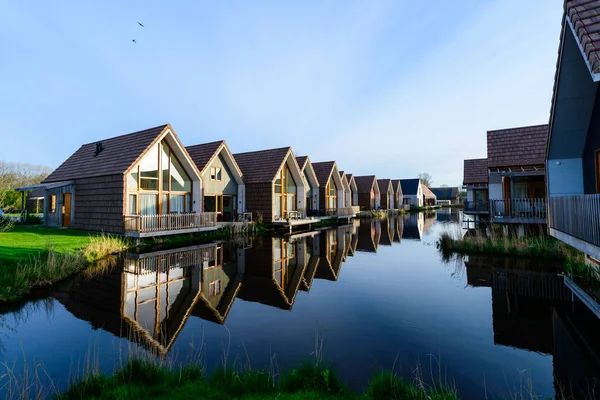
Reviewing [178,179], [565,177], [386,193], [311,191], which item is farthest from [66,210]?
[386,193]

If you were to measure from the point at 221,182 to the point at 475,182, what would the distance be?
23.3 m

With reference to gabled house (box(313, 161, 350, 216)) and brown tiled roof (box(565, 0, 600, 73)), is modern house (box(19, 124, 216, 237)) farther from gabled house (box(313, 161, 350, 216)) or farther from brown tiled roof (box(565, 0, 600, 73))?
brown tiled roof (box(565, 0, 600, 73))

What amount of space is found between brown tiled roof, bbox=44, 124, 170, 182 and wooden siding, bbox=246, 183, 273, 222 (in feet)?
28.6

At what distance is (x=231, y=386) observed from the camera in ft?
12.6

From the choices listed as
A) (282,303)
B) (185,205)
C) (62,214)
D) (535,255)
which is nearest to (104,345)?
(282,303)

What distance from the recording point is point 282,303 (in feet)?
24.8

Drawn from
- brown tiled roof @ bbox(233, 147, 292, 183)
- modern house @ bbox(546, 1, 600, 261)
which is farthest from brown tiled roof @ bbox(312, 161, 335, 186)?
modern house @ bbox(546, 1, 600, 261)

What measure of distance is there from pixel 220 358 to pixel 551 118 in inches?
424

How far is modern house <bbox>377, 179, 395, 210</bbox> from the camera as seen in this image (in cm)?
5203

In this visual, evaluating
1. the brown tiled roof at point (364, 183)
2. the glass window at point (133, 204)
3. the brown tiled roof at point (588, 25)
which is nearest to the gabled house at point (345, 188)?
the brown tiled roof at point (364, 183)

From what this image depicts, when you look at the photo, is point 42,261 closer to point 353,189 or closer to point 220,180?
point 220,180

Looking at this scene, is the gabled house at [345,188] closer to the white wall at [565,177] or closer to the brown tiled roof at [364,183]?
the brown tiled roof at [364,183]

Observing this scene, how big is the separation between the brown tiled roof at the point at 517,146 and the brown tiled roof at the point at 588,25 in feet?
33.2

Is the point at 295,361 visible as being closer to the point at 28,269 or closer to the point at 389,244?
the point at 28,269
